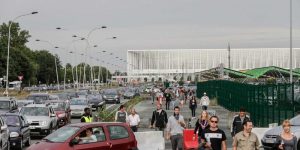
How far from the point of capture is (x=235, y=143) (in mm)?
11273

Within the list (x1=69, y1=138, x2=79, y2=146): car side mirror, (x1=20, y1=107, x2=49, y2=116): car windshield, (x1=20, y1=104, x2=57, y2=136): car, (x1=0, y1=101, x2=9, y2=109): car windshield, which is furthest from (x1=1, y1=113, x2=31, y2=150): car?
(x1=0, y1=101, x2=9, y2=109): car windshield

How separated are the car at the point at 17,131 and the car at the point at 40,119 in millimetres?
4384

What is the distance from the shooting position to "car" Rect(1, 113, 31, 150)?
19.7 meters

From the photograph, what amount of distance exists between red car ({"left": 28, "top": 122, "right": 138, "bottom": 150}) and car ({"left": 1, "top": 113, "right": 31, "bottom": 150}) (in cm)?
531

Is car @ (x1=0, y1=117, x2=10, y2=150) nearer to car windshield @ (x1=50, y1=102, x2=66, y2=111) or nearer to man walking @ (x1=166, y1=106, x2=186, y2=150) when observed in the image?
man walking @ (x1=166, y1=106, x2=186, y2=150)

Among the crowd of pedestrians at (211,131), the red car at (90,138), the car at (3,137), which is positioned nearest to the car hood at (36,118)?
the crowd of pedestrians at (211,131)

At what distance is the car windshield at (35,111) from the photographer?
2748 centimetres

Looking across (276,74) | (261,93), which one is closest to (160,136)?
(261,93)

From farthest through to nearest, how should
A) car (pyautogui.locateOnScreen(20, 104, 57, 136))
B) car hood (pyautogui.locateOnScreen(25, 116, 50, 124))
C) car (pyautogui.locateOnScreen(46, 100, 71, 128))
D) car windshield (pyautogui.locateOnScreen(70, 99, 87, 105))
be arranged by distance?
1. car windshield (pyautogui.locateOnScreen(70, 99, 87, 105))
2. car (pyautogui.locateOnScreen(46, 100, 71, 128))
3. car hood (pyautogui.locateOnScreen(25, 116, 50, 124))
4. car (pyautogui.locateOnScreen(20, 104, 57, 136))

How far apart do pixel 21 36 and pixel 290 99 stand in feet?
356

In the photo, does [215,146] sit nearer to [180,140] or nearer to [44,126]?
[180,140]

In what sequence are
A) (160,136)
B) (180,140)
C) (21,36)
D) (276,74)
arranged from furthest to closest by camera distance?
1. (21,36)
2. (276,74)
3. (160,136)
4. (180,140)

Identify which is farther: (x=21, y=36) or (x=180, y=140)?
(x=21, y=36)

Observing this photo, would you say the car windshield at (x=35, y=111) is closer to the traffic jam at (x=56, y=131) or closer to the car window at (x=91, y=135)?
the traffic jam at (x=56, y=131)
